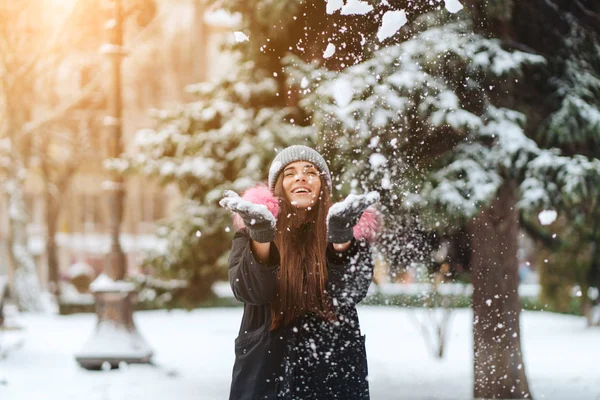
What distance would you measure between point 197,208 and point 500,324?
3865 millimetres

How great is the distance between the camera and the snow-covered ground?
913 centimetres

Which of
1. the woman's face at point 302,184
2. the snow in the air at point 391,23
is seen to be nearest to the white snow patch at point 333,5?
the snow in the air at point 391,23

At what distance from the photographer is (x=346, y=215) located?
3.03 meters

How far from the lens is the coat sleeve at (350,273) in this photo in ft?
10.4

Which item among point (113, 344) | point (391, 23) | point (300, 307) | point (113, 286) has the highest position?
point (391, 23)

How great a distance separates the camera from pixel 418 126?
279 inches

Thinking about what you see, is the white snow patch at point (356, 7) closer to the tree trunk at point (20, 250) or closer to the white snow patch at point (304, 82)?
the white snow patch at point (304, 82)

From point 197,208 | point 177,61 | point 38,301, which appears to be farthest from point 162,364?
point 177,61

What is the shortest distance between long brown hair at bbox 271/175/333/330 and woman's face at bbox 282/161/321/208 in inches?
3.6

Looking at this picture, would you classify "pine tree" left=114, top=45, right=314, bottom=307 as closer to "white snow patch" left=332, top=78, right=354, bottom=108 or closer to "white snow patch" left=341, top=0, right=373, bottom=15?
"white snow patch" left=332, top=78, right=354, bottom=108

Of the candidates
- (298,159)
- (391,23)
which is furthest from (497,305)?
(298,159)

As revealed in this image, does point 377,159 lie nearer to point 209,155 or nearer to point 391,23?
point 391,23

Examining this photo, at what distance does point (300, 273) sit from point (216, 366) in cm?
910

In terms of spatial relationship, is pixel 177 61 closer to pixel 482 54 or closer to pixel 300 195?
pixel 482 54
